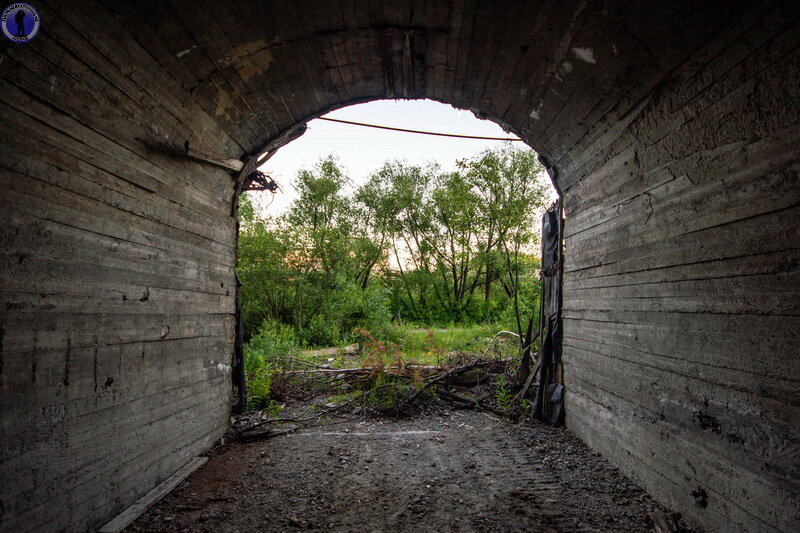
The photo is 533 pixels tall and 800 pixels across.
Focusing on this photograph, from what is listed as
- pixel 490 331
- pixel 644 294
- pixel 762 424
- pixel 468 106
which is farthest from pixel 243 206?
pixel 762 424

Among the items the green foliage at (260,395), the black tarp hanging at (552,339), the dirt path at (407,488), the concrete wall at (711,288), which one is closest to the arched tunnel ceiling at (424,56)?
the concrete wall at (711,288)

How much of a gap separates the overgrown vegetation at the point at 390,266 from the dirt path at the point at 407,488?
1.74 metres

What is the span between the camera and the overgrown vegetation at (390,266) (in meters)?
9.44

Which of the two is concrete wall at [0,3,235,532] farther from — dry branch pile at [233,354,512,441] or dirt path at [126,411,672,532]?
dry branch pile at [233,354,512,441]

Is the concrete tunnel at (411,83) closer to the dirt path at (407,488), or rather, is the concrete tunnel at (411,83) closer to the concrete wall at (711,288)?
the concrete wall at (711,288)

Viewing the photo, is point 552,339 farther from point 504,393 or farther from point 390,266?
point 390,266

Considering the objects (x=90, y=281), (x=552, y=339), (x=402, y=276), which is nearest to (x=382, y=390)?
(x=552, y=339)

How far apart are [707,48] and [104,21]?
13.1 feet

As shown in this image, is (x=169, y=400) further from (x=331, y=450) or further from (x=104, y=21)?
(x=104, y=21)

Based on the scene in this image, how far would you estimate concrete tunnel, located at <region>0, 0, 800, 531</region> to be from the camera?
2.06 metres

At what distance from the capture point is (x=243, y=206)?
1321 centimetres

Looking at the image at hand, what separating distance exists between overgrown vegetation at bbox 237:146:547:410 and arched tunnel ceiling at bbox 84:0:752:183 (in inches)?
153

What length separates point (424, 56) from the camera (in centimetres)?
408

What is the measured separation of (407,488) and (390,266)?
19.8 metres
